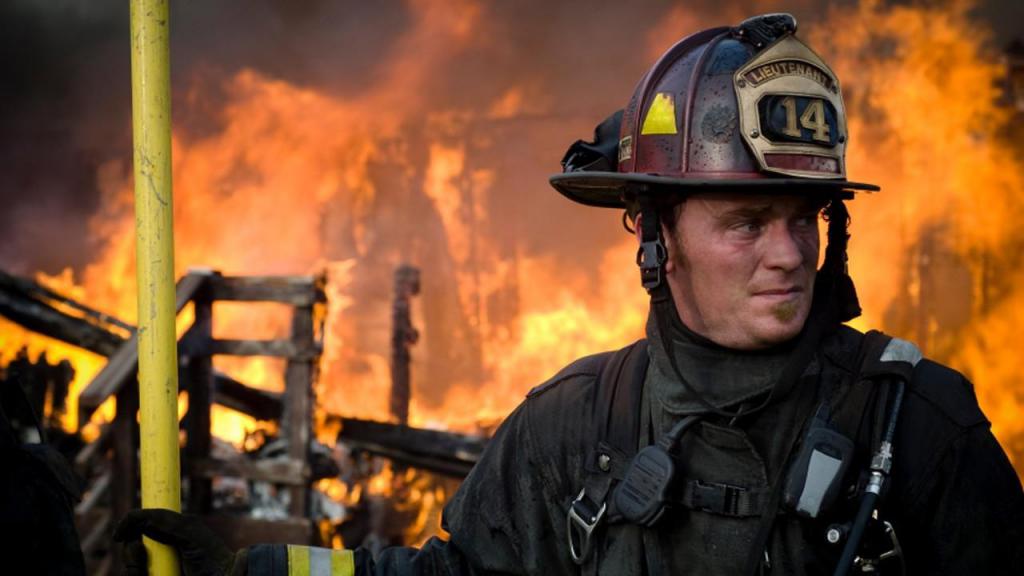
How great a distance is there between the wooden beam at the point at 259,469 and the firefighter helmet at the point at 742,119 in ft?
12.6

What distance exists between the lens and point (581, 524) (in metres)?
2.36

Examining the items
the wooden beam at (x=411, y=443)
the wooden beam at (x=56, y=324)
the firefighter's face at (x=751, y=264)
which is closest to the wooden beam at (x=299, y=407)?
the wooden beam at (x=56, y=324)

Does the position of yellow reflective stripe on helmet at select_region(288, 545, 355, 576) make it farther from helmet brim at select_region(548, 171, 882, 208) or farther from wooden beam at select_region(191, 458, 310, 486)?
wooden beam at select_region(191, 458, 310, 486)

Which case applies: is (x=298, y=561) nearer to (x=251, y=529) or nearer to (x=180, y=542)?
(x=180, y=542)

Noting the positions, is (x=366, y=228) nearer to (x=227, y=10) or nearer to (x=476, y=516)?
(x=227, y=10)

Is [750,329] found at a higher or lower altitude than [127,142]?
lower

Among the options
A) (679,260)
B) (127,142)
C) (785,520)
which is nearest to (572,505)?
(785,520)

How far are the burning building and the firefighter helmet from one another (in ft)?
33.3

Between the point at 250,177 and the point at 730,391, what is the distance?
12203 millimetres

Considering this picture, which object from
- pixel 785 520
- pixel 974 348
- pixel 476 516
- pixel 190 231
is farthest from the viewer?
pixel 190 231

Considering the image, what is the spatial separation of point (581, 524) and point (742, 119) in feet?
3.53

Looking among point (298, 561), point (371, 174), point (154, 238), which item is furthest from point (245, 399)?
point (371, 174)

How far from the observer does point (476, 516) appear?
8.62 ft

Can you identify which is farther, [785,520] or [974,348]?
[974,348]
